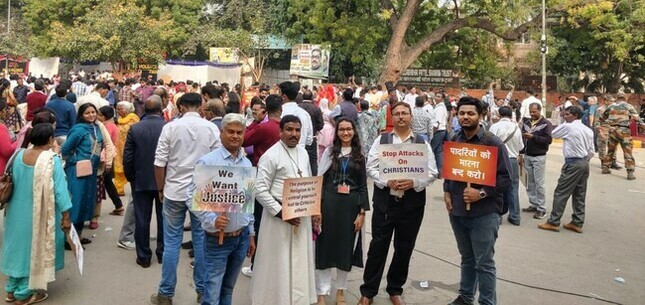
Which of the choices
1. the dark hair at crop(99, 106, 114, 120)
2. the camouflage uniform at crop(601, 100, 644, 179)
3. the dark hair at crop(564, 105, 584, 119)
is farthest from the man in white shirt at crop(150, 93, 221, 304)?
the camouflage uniform at crop(601, 100, 644, 179)

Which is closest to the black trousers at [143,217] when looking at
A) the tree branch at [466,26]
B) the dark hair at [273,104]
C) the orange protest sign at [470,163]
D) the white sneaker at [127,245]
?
Answer: the white sneaker at [127,245]

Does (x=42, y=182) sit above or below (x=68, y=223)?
above

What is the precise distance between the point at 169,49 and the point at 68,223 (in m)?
33.0

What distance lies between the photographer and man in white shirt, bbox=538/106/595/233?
7633mm

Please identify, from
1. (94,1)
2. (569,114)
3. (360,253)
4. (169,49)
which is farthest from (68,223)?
(94,1)

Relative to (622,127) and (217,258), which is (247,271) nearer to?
(217,258)

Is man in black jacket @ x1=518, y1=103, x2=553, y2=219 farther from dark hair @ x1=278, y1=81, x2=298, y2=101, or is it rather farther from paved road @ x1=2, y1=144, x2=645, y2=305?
dark hair @ x1=278, y1=81, x2=298, y2=101

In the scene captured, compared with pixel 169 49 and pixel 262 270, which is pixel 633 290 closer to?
pixel 262 270

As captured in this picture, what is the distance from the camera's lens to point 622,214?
30.0 feet

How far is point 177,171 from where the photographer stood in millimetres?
4855

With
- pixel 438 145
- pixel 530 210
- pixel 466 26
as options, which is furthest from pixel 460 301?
pixel 466 26

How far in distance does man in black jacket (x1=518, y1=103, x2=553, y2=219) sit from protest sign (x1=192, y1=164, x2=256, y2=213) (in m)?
5.61

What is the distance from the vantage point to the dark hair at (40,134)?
14.9 ft

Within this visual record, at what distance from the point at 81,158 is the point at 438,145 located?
6.92 m
